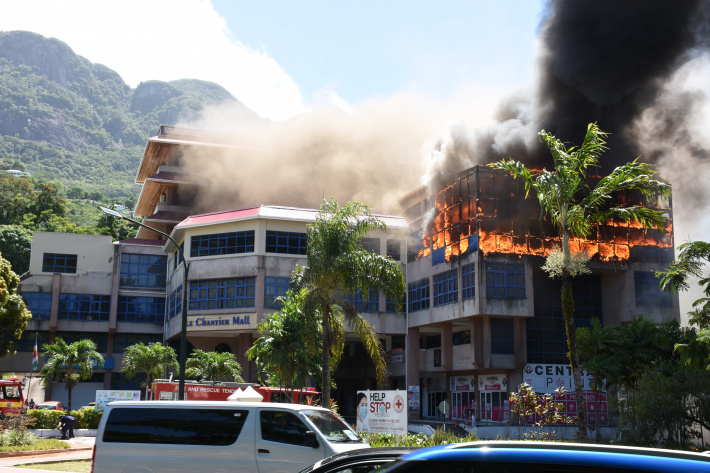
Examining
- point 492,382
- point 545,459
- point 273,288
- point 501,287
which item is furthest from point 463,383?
point 545,459

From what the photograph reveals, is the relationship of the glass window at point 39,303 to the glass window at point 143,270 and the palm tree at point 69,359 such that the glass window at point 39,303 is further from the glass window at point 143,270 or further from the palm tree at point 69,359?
the palm tree at point 69,359

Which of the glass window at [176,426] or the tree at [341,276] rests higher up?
the tree at [341,276]

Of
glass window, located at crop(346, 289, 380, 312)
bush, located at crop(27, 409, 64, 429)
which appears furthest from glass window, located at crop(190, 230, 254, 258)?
bush, located at crop(27, 409, 64, 429)

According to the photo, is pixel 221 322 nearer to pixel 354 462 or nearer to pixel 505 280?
pixel 505 280

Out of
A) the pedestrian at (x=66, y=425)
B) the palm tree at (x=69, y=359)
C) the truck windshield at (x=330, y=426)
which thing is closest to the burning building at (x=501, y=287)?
the palm tree at (x=69, y=359)

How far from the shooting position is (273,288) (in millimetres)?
46875

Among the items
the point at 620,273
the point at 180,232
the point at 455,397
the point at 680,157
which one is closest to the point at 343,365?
the point at 455,397

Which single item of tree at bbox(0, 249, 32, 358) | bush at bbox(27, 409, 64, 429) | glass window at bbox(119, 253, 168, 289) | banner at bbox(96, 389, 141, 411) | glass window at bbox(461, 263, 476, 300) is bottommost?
bush at bbox(27, 409, 64, 429)

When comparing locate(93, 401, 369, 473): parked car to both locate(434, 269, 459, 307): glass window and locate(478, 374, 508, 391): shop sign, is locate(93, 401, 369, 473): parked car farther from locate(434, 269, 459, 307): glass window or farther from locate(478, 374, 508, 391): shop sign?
locate(478, 374, 508, 391): shop sign

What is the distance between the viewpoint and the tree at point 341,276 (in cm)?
2303

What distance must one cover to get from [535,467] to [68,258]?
60.4 metres

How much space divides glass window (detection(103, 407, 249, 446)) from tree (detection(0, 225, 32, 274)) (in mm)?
75886

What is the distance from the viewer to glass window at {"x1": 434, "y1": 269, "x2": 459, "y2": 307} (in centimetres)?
4532

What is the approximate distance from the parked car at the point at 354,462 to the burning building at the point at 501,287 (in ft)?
120
